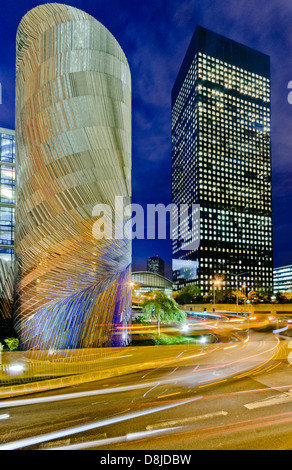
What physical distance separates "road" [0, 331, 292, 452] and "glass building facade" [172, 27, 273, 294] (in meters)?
150

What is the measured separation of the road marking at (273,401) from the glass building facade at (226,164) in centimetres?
15131

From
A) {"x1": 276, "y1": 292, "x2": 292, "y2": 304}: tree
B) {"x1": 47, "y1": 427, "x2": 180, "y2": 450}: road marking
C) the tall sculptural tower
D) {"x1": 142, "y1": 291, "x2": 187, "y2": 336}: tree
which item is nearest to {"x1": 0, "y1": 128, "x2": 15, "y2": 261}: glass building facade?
the tall sculptural tower

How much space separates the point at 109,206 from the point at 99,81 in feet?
32.9

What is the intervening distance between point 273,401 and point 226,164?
179 m

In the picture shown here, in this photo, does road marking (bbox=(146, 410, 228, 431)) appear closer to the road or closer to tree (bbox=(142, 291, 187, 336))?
the road

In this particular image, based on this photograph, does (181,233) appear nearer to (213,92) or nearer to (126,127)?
(213,92)

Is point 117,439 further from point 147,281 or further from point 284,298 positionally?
point 147,281

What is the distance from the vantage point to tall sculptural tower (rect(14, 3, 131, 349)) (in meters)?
20.4

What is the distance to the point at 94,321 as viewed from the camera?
20.9 meters

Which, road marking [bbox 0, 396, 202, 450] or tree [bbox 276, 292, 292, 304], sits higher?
road marking [bbox 0, 396, 202, 450]

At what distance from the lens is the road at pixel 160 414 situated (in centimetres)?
709

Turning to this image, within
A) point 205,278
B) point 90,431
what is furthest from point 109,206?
point 205,278

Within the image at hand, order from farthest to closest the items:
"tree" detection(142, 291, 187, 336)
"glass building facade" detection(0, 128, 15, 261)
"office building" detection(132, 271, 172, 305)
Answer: "office building" detection(132, 271, 172, 305)
"glass building facade" detection(0, 128, 15, 261)
"tree" detection(142, 291, 187, 336)

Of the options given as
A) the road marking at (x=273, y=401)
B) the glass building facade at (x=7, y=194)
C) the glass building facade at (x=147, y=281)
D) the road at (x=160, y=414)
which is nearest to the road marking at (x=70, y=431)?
the road at (x=160, y=414)
